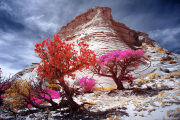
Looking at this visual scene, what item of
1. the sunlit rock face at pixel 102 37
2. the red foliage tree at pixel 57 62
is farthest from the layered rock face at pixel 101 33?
the red foliage tree at pixel 57 62

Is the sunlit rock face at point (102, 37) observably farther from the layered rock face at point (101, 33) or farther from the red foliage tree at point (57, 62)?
the red foliage tree at point (57, 62)

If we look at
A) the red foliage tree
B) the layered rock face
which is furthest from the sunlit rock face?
the red foliage tree

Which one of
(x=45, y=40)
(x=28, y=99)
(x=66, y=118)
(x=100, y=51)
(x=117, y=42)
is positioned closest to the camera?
(x=66, y=118)

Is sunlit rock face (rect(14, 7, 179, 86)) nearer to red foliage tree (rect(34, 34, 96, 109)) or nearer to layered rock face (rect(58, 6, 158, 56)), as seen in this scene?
layered rock face (rect(58, 6, 158, 56))

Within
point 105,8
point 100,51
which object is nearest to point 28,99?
point 100,51

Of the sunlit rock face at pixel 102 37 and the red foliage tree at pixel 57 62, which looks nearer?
the red foliage tree at pixel 57 62

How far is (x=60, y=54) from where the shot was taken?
5.47 metres

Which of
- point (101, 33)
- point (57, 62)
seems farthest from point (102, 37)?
point (57, 62)

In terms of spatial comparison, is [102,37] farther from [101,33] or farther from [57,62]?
[57,62]

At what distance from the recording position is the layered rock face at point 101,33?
66.6 feet

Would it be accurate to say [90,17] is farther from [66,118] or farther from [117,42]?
[66,118]

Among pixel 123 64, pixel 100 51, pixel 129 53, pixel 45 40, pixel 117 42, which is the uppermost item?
pixel 117 42

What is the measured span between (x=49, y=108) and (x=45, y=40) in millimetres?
4690

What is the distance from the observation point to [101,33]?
22.8 meters
